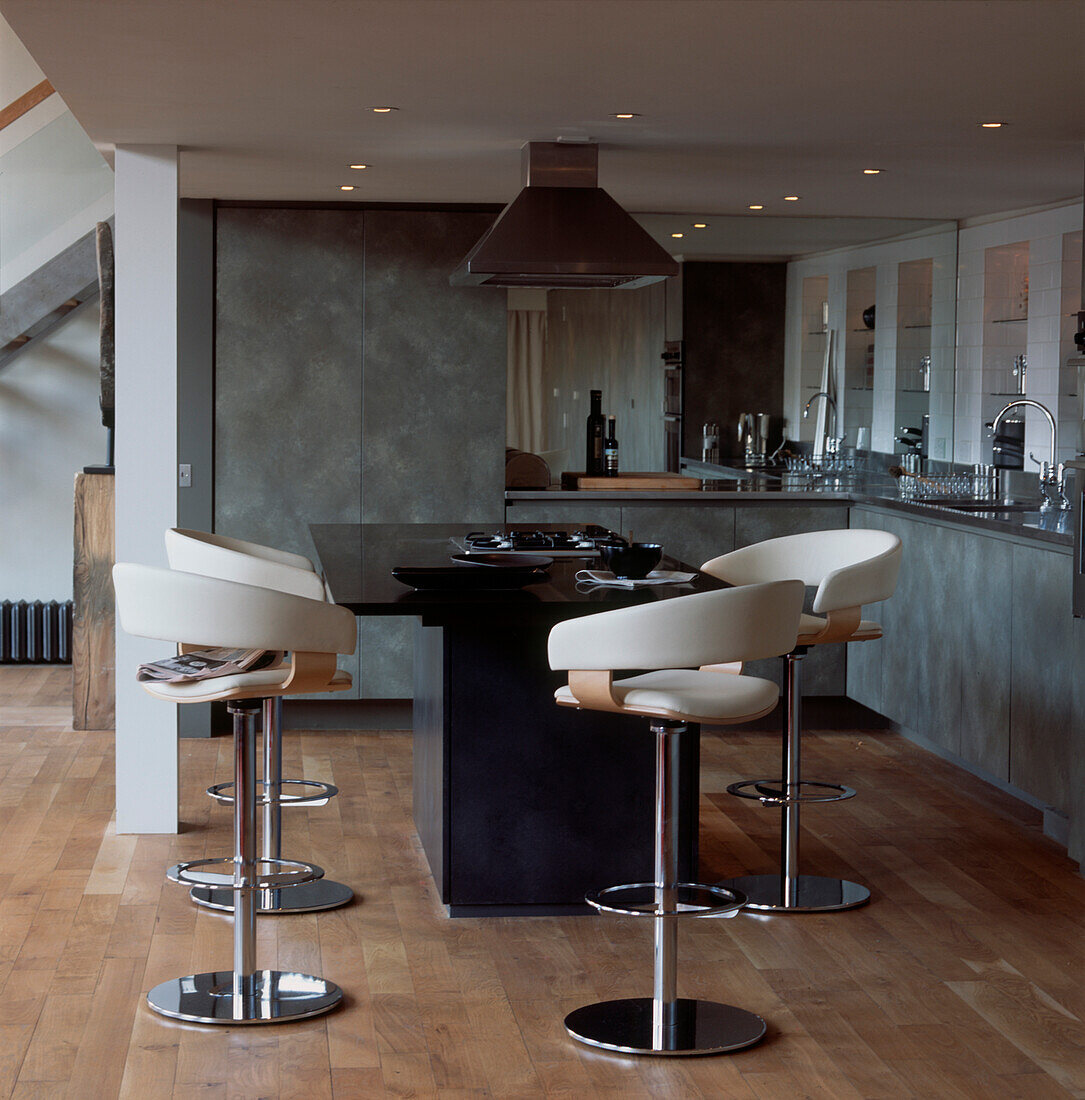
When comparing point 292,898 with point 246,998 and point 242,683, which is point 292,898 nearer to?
point 246,998

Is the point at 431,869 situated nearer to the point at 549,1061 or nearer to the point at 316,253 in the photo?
the point at 549,1061

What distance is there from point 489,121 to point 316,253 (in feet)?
7.38

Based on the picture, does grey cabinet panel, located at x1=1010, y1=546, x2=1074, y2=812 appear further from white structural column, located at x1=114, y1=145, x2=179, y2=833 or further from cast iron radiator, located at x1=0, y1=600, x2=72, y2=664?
cast iron radiator, located at x1=0, y1=600, x2=72, y2=664

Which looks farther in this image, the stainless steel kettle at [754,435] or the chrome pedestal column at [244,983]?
the stainless steel kettle at [754,435]

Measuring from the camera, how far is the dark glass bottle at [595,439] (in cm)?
705

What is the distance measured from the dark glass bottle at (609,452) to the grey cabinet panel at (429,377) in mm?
510

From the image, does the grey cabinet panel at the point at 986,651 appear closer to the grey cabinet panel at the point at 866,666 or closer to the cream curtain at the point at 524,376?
the grey cabinet panel at the point at 866,666

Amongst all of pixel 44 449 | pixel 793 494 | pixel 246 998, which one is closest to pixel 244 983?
pixel 246 998

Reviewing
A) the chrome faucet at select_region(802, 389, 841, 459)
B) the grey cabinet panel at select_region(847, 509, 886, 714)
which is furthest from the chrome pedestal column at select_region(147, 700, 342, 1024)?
the chrome faucet at select_region(802, 389, 841, 459)

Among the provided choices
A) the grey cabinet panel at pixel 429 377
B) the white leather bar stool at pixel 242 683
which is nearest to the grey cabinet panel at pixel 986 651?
the grey cabinet panel at pixel 429 377

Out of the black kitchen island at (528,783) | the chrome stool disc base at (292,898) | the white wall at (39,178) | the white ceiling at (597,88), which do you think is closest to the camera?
the white ceiling at (597,88)

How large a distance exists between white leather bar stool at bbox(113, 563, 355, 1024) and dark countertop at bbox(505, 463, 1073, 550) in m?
3.07

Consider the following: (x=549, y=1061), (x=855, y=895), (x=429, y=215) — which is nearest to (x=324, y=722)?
(x=429, y=215)

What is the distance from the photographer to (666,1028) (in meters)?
3.38
